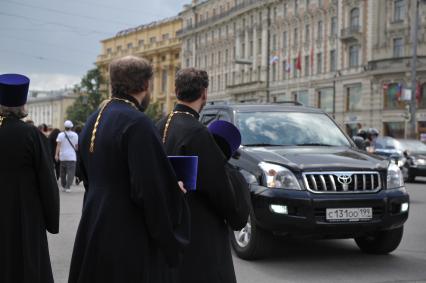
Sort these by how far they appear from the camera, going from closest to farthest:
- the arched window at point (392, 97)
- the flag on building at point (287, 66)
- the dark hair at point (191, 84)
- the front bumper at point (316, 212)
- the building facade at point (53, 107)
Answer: the dark hair at point (191, 84)
the front bumper at point (316, 212)
the arched window at point (392, 97)
the flag on building at point (287, 66)
the building facade at point (53, 107)

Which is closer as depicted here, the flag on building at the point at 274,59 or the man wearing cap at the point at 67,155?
the man wearing cap at the point at 67,155

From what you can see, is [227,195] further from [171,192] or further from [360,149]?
[360,149]

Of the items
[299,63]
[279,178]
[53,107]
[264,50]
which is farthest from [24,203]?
[53,107]

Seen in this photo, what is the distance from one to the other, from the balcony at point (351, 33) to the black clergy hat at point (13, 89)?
5030 cm

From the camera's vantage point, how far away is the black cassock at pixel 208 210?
3465 millimetres

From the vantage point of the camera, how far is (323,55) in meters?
57.1

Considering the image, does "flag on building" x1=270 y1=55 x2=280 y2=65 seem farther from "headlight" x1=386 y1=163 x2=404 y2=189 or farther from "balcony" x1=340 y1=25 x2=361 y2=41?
"headlight" x1=386 y1=163 x2=404 y2=189

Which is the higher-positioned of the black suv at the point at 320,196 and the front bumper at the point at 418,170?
the black suv at the point at 320,196

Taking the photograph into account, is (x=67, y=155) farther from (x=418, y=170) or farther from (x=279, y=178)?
(x=418, y=170)

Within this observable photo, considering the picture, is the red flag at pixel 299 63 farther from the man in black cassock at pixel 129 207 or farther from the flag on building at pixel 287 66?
the man in black cassock at pixel 129 207

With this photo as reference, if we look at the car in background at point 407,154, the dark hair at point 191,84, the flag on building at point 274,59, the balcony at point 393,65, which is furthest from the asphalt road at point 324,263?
the flag on building at point 274,59

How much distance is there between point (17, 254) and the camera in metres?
4.12

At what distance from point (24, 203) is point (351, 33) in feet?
167

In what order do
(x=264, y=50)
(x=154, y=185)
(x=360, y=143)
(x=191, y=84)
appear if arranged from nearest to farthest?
(x=154, y=185), (x=191, y=84), (x=360, y=143), (x=264, y=50)
